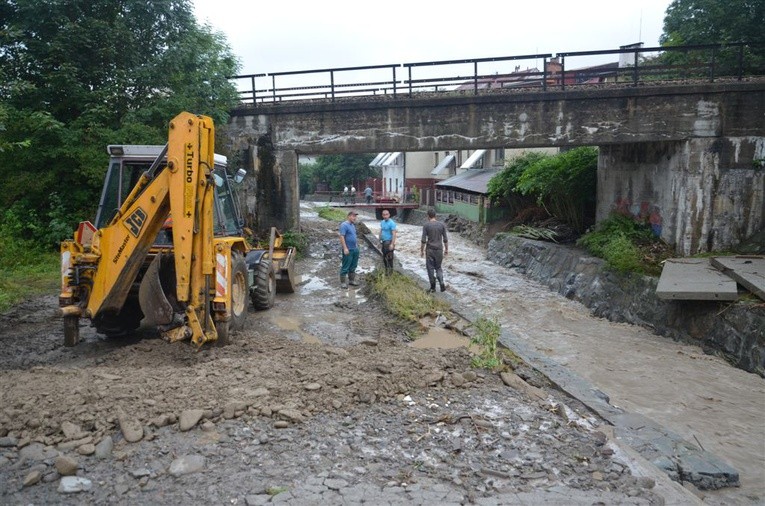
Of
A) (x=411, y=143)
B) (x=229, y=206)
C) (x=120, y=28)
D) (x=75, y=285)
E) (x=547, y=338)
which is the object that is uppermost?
(x=120, y=28)

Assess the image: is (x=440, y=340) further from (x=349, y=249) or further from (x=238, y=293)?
(x=349, y=249)

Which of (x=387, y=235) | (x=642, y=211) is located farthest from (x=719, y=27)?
(x=387, y=235)

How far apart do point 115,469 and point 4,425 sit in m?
1.29

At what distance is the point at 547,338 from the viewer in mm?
12641

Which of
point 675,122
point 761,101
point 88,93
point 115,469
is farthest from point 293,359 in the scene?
point 761,101

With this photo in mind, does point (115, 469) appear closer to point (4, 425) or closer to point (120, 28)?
point (4, 425)

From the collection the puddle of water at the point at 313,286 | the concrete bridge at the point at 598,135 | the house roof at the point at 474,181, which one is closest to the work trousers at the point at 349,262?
the puddle of water at the point at 313,286

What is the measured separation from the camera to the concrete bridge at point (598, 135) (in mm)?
15406

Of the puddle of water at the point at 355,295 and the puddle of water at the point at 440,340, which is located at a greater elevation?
the puddle of water at the point at 355,295

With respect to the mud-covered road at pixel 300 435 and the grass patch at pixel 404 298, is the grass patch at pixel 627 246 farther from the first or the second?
the mud-covered road at pixel 300 435

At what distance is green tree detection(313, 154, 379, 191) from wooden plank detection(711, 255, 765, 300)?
47178 mm

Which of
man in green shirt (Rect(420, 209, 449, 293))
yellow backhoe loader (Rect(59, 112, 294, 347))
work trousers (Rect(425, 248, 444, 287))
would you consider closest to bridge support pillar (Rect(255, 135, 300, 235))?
man in green shirt (Rect(420, 209, 449, 293))

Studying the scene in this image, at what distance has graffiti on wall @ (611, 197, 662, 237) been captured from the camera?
16.8 meters

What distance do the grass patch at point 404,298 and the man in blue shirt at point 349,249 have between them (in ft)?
1.96
